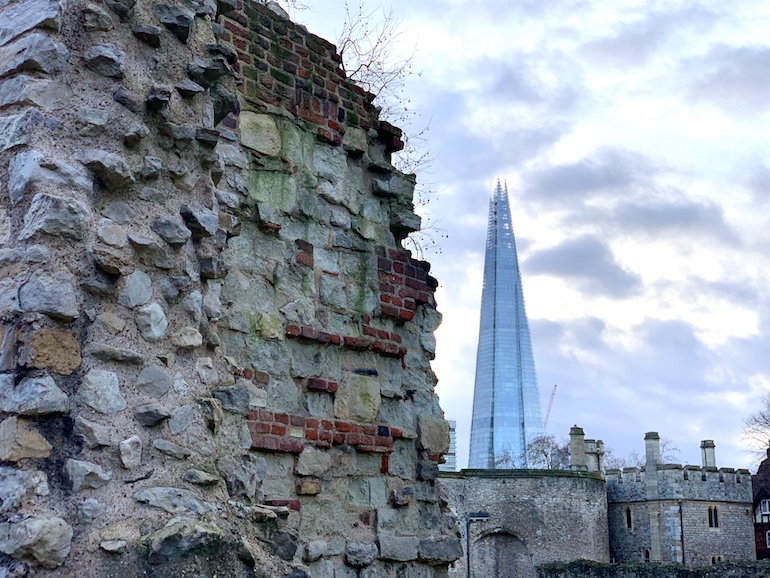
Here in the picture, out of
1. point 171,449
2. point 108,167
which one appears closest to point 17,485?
point 171,449

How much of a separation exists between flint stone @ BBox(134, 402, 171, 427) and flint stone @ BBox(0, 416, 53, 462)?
38 centimetres

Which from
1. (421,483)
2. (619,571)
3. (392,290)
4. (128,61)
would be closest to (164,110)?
(128,61)

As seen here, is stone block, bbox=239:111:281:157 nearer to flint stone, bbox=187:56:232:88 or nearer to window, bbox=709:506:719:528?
flint stone, bbox=187:56:232:88

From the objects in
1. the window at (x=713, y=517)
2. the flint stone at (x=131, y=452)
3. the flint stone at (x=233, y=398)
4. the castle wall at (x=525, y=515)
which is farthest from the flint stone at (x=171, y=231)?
the window at (x=713, y=517)

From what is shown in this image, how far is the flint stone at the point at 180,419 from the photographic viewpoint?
12.7ft

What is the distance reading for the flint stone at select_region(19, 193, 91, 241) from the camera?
12.0 feet

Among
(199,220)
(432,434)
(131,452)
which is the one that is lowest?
(131,452)

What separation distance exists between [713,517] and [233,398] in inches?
1746

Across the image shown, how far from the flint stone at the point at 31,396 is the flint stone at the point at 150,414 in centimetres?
32

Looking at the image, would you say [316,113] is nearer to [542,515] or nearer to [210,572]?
[210,572]

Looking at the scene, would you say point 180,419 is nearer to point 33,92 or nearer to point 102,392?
point 102,392

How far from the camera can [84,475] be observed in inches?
137

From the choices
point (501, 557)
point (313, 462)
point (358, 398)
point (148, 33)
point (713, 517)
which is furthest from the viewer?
point (713, 517)

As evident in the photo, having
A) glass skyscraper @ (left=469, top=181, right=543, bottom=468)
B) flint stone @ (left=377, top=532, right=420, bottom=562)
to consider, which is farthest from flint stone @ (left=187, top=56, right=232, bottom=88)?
glass skyscraper @ (left=469, top=181, right=543, bottom=468)
